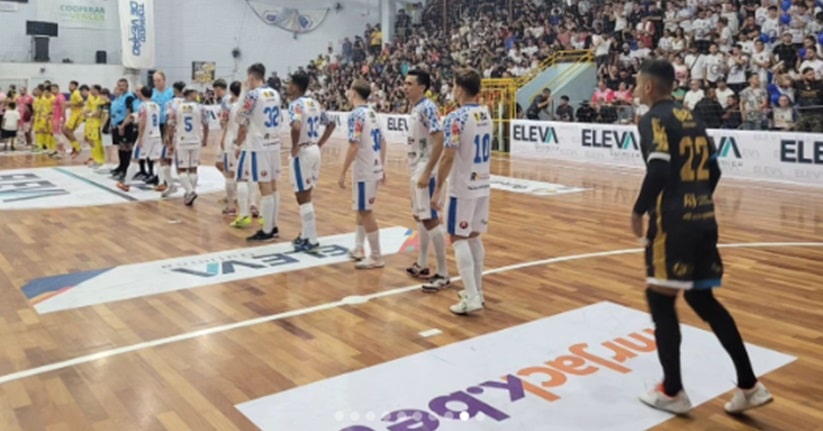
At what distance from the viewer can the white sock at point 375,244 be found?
6.86 meters

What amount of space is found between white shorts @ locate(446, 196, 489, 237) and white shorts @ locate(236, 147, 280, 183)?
3268 mm

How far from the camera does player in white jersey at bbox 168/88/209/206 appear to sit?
34.0 ft

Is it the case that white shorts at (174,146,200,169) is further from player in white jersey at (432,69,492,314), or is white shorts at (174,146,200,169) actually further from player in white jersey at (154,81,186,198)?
player in white jersey at (432,69,492,314)

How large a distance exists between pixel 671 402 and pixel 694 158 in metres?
1.30

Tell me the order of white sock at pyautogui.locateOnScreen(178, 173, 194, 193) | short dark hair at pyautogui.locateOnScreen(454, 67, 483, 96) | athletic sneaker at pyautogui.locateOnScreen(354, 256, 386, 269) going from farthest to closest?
white sock at pyautogui.locateOnScreen(178, 173, 194, 193)
athletic sneaker at pyautogui.locateOnScreen(354, 256, 386, 269)
short dark hair at pyautogui.locateOnScreen(454, 67, 483, 96)

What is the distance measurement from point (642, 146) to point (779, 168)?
11.0 m

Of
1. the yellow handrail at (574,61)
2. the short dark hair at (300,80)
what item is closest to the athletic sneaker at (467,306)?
the short dark hair at (300,80)

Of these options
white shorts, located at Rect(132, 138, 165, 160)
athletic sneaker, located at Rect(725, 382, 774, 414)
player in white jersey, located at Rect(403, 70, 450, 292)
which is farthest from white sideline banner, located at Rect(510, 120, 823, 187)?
athletic sneaker, located at Rect(725, 382, 774, 414)

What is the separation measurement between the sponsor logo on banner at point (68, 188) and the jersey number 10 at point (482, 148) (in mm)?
7479

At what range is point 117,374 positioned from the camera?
432cm

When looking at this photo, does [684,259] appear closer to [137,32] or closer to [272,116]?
[272,116]

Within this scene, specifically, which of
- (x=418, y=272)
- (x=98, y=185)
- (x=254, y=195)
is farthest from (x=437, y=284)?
(x=98, y=185)

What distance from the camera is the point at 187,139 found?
1042 cm

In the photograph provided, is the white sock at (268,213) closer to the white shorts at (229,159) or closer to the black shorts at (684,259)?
the white shorts at (229,159)
